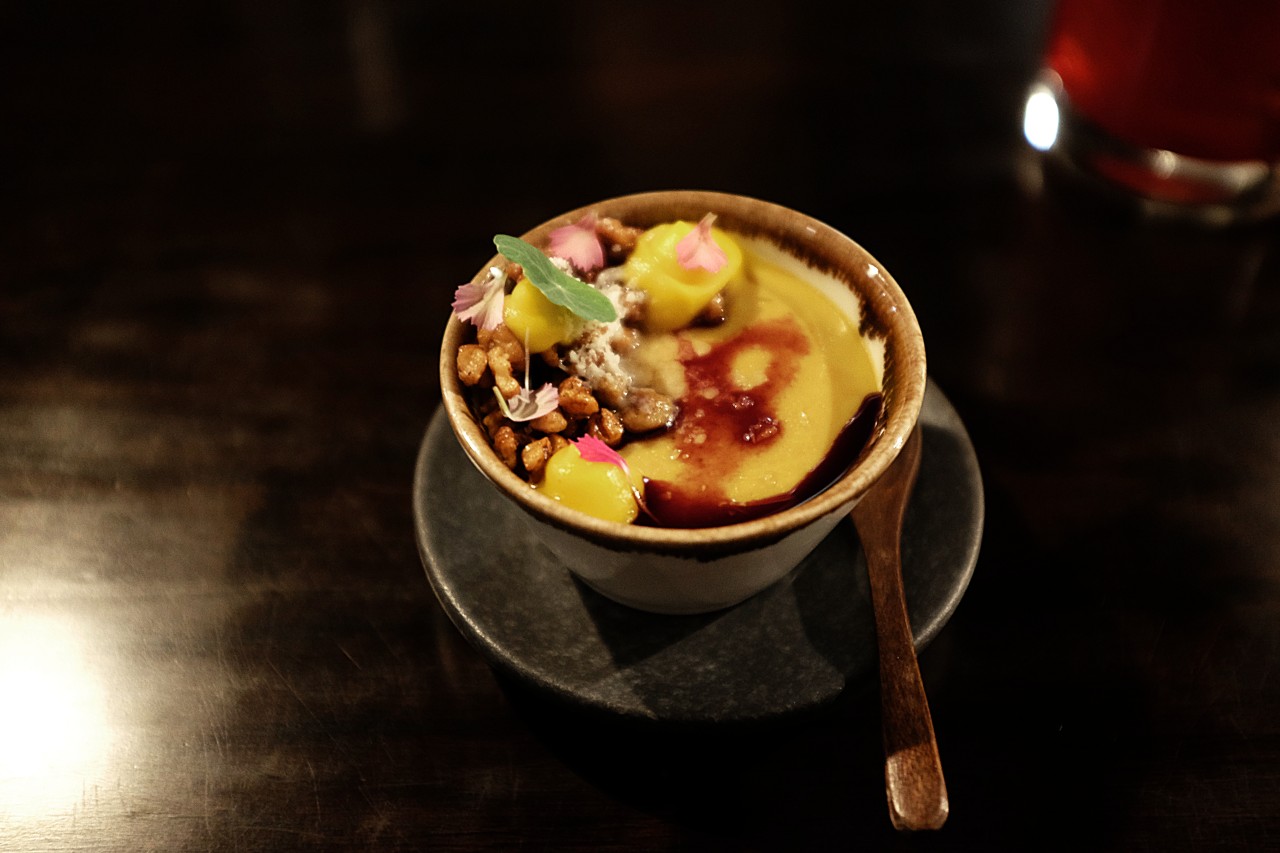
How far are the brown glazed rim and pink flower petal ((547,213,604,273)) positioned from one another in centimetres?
1

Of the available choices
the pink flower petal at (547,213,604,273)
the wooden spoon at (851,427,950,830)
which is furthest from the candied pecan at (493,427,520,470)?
the wooden spoon at (851,427,950,830)

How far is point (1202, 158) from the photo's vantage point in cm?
192

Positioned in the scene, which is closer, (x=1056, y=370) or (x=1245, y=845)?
(x=1245, y=845)

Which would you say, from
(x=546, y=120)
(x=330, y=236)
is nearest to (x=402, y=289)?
(x=330, y=236)

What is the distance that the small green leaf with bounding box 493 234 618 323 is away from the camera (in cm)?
124

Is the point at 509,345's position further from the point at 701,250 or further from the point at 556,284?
the point at 701,250

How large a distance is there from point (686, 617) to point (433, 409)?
2.08 feet

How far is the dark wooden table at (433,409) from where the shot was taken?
1.22 m

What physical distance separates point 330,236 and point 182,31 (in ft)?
3.05

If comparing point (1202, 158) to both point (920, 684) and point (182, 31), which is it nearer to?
point (920, 684)

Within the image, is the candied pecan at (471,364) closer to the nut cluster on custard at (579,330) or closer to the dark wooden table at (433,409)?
the nut cluster on custard at (579,330)

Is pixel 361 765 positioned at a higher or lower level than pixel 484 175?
lower

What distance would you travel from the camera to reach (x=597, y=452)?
118cm

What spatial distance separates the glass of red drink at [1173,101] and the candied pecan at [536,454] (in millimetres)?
1386
